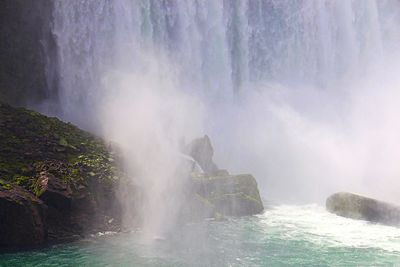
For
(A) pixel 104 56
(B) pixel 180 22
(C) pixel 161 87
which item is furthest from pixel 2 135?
(B) pixel 180 22

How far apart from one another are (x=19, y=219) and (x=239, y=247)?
25.6 ft

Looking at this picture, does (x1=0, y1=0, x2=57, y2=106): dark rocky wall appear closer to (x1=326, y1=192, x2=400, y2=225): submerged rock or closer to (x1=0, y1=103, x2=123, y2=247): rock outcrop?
(x1=0, y1=103, x2=123, y2=247): rock outcrop

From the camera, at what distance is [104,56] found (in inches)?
1192

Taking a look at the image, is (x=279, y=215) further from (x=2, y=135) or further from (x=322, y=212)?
(x=2, y=135)

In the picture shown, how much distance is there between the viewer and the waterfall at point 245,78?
29.4 metres

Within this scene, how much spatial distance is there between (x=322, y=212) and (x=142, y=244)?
12199 millimetres

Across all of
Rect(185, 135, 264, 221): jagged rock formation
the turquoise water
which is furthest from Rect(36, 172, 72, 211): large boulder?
Rect(185, 135, 264, 221): jagged rock formation

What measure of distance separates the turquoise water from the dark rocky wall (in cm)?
1398

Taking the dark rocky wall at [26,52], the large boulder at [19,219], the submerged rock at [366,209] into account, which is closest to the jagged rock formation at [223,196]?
the submerged rock at [366,209]

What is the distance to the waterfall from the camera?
96.3ft

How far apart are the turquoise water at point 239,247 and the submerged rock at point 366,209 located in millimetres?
1088

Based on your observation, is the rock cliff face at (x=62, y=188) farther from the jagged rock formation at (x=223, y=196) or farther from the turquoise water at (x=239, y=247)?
the turquoise water at (x=239, y=247)

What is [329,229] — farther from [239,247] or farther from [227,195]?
[239,247]

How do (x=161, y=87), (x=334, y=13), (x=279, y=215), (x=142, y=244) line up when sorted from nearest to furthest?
(x=142, y=244), (x=279, y=215), (x=161, y=87), (x=334, y=13)
